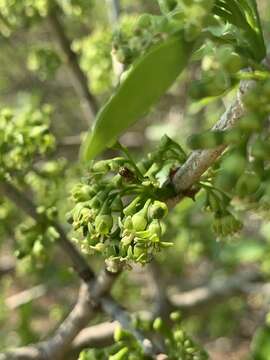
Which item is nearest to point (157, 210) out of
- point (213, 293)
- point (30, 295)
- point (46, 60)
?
point (46, 60)

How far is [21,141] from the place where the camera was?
80.2 inches

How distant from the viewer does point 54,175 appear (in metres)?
2.42

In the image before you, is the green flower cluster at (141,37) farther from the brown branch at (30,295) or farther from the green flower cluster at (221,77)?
the brown branch at (30,295)

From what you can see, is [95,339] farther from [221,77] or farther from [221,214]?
[221,77]

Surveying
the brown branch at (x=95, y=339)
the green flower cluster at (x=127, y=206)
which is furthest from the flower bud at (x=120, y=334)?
the brown branch at (x=95, y=339)

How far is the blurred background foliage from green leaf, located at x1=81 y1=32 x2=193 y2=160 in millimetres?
140

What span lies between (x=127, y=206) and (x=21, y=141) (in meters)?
0.74

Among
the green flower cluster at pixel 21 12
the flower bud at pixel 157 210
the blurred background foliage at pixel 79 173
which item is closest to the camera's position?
the flower bud at pixel 157 210

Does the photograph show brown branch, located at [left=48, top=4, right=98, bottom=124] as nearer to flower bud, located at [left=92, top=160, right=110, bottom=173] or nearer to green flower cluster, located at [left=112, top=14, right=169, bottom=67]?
green flower cluster, located at [left=112, top=14, right=169, bottom=67]

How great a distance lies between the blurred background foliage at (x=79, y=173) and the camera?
2162 mm

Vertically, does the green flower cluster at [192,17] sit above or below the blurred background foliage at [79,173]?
above

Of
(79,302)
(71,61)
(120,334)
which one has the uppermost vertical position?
(71,61)

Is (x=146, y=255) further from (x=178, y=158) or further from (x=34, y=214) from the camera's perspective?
(x=34, y=214)

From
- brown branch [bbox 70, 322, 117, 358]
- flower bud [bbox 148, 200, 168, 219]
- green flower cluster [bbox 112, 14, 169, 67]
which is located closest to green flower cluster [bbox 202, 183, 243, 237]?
flower bud [bbox 148, 200, 168, 219]
